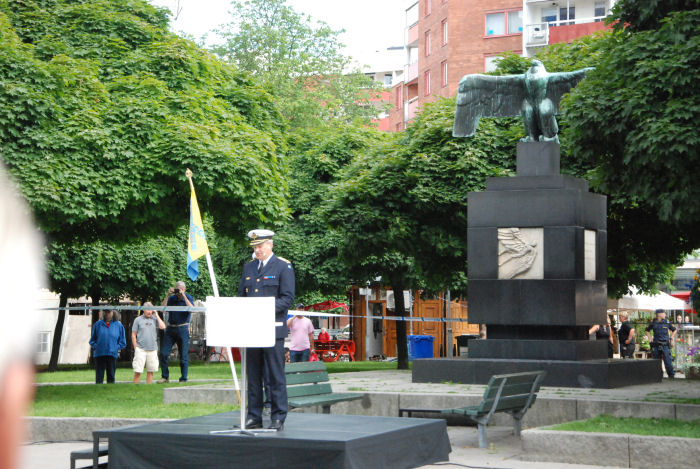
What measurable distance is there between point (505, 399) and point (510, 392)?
0.65 ft

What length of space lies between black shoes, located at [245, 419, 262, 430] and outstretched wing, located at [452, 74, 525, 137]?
10.8 metres

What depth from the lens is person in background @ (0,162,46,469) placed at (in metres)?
0.92

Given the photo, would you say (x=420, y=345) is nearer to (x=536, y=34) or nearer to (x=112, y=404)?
(x=536, y=34)

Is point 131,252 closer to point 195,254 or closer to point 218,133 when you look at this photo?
point 218,133

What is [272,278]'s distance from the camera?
919 cm

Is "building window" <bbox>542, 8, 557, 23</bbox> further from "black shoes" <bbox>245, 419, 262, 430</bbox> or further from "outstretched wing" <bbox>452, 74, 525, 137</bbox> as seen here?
"black shoes" <bbox>245, 419, 262, 430</bbox>

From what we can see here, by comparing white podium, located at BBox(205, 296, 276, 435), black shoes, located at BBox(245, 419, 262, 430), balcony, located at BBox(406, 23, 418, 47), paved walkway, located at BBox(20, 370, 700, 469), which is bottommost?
paved walkway, located at BBox(20, 370, 700, 469)

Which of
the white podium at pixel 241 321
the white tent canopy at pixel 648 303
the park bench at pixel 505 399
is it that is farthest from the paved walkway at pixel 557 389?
the white tent canopy at pixel 648 303

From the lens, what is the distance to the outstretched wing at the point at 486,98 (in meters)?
18.3

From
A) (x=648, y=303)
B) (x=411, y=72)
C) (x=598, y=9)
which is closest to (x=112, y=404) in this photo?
(x=648, y=303)

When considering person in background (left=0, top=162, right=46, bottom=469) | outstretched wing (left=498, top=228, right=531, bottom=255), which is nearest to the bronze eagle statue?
outstretched wing (left=498, top=228, right=531, bottom=255)

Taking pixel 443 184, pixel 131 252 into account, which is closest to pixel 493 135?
pixel 443 184

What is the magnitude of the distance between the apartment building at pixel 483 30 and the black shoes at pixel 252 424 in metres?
45.2

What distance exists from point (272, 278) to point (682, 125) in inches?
→ 252
